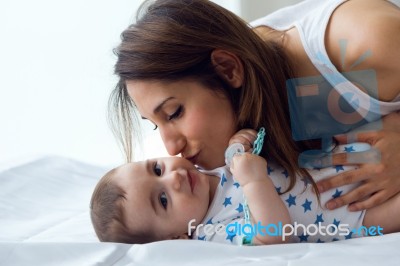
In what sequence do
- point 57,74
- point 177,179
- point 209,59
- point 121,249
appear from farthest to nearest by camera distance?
point 57,74 → point 209,59 → point 177,179 → point 121,249

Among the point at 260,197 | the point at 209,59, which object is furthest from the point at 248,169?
the point at 209,59

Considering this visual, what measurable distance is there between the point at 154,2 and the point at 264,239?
573 millimetres

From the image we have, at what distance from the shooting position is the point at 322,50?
123 cm

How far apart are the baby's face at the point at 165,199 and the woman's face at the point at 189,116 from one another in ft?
0.24

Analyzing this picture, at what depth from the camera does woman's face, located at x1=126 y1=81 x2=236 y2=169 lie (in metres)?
1.19

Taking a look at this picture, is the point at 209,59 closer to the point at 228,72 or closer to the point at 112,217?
the point at 228,72

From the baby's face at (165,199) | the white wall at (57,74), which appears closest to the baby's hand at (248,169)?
the baby's face at (165,199)

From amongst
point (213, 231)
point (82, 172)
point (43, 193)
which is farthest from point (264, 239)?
point (82, 172)

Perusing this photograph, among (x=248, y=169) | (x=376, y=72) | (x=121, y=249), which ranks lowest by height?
(x=121, y=249)

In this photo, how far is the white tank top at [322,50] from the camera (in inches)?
46.3

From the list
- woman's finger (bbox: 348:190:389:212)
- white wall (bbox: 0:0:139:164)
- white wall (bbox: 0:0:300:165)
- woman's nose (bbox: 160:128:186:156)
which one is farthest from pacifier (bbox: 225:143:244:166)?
white wall (bbox: 0:0:139:164)

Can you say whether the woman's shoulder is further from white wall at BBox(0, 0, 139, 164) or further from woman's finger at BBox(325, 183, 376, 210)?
white wall at BBox(0, 0, 139, 164)

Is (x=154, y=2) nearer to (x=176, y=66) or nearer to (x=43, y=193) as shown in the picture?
(x=176, y=66)

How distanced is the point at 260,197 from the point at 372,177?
0.23m
